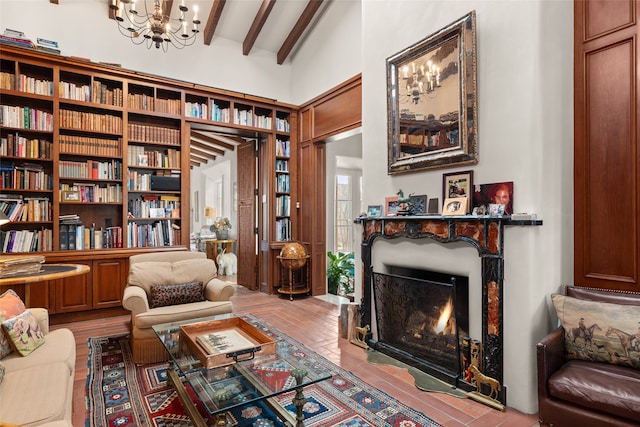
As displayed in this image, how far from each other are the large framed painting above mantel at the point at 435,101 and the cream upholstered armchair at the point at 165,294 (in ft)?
7.28

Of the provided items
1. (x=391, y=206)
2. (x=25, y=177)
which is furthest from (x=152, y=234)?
(x=391, y=206)

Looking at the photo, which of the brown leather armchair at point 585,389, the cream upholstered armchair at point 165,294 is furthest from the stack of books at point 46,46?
the brown leather armchair at point 585,389

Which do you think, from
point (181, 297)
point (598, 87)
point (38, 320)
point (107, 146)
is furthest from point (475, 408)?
point (107, 146)

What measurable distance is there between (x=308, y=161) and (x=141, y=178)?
2.54 metres

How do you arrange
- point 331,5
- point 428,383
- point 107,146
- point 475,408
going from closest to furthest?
point 475,408 < point 428,383 < point 107,146 < point 331,5

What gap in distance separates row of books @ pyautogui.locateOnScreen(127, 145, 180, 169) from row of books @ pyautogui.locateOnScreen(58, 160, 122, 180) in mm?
201

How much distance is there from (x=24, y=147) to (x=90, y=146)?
667mm

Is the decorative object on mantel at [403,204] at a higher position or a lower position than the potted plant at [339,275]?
higher

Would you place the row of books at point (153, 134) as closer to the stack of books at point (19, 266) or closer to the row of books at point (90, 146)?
the row of books at point (90, 146)

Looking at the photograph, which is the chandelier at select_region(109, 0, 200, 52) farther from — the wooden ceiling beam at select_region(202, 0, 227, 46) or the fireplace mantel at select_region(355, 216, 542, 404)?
the fireplace mantel at select_region(355, 216, 542, 404)

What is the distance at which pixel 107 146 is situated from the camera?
15.2 feet

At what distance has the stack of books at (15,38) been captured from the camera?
13.2 ft

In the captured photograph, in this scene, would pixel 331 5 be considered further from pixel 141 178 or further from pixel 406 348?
pixel 406 348

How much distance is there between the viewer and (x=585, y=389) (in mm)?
1857
